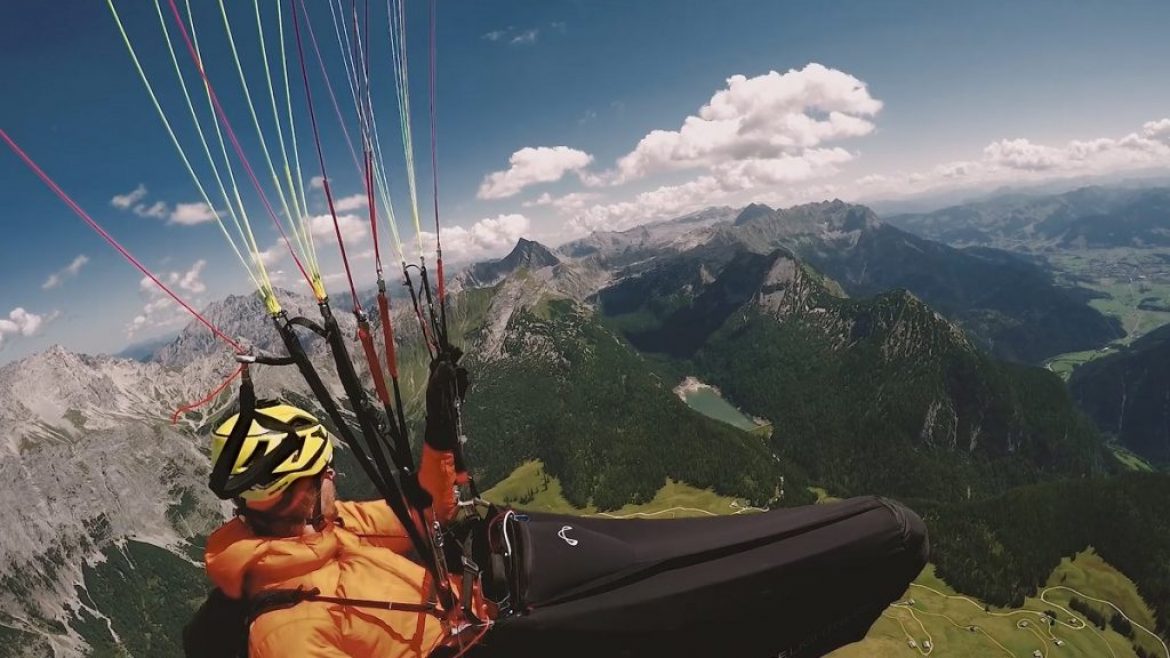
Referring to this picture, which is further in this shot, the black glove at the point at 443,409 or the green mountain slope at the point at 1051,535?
the green mountain slope at the point at 1051,535

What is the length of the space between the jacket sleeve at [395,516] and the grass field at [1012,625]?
52917 millimetres

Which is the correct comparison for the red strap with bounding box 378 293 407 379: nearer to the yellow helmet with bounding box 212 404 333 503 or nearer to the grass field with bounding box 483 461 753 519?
Answer: the yellow helmet with bounding box 212 404 333 503

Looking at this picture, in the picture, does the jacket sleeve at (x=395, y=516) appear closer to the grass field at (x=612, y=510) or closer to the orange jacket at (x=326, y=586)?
the orange jacket at (x=326, y=586)

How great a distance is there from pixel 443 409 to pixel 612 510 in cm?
11038

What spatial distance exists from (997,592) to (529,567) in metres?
96.5

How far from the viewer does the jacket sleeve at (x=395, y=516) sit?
5.36 metres

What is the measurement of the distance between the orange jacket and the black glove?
149 centimetres

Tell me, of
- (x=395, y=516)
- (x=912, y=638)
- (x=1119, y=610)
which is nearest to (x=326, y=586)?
(x=395, y=516)

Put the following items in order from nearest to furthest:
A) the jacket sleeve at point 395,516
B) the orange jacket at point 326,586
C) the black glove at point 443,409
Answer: the orange jacket at point 326,586
the jacket sleeve at point 395,516
the black glove at point 443,409

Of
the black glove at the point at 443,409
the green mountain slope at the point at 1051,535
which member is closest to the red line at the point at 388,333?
the black glove at the point at 443,409

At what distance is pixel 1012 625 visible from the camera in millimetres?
68438

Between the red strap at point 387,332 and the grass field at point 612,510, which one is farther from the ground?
the red strap at point 387,332

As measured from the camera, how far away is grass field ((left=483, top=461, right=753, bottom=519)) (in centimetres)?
9819

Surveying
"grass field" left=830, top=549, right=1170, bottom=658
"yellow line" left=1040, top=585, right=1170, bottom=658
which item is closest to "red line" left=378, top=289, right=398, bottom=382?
"grass field" left=830, top=549, right=1170, bottom=658
